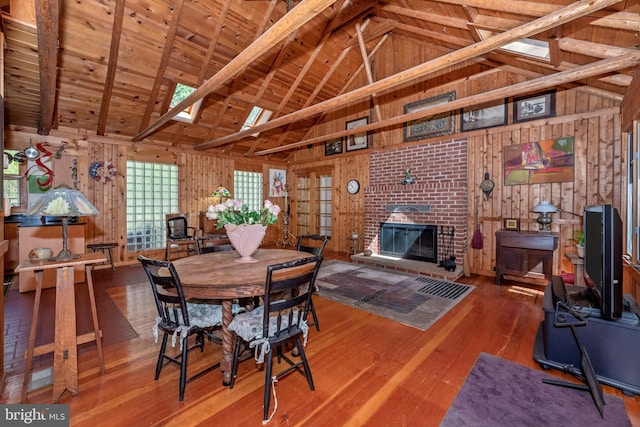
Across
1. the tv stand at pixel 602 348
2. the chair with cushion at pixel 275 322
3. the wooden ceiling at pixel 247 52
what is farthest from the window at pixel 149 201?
the tv stand at pixel 602 348

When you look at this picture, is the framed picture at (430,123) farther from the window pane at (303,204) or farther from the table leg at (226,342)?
the table leg at (226,342)

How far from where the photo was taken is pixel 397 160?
18.6ft

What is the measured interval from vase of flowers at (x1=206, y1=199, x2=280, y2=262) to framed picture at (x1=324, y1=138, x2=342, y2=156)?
193 inches

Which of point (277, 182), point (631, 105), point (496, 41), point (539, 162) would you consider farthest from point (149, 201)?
point (631, 105)

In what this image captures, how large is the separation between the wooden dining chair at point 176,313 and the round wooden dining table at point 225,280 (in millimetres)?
75

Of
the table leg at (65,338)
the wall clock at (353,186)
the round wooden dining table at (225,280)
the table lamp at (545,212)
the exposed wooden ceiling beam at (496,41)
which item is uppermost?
the exposed wooden ceiling beam at (496,41)

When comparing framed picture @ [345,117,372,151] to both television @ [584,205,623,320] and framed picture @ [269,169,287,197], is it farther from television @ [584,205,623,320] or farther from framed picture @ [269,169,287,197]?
television @ [584,205,623,320]

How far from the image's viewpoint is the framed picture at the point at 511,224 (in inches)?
166

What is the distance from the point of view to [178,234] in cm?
564

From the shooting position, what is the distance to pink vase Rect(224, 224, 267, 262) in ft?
7.33

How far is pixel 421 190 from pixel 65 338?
16.7ft

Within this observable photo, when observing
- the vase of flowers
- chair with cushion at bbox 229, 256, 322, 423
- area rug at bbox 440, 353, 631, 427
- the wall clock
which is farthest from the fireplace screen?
chair with cushion at bbox 229, 256, 322, 423

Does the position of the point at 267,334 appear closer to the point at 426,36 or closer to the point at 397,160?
Answer: the point at 397,160

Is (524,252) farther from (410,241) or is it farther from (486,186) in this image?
(410,241)
